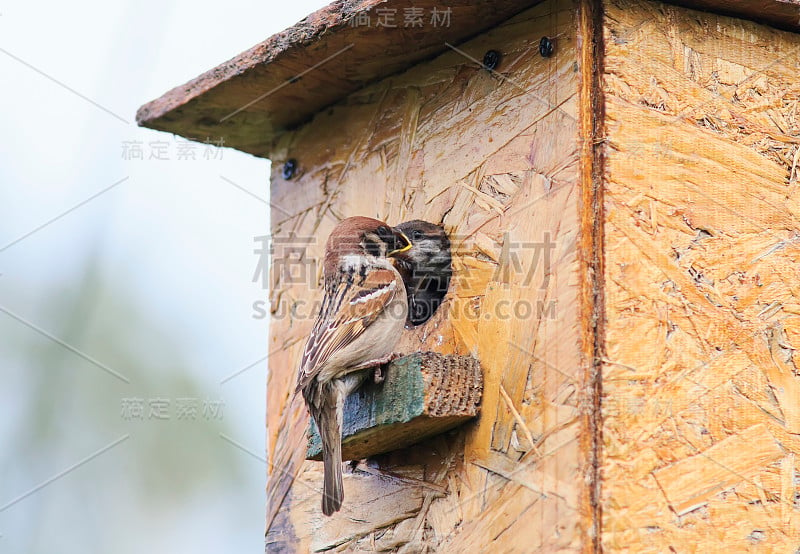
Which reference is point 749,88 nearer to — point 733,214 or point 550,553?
point 733,214

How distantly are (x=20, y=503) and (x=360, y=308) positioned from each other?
2985 mm

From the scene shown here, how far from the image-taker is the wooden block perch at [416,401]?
10.4 ft

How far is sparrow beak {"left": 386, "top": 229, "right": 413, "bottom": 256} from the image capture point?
12.1ft

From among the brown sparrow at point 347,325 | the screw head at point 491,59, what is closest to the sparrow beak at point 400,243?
the brown sparrow at point 347,325

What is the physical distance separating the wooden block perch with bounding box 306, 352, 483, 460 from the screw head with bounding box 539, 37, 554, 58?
3.24ft

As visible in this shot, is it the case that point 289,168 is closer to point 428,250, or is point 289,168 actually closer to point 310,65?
point 310,65

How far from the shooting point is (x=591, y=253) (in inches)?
122

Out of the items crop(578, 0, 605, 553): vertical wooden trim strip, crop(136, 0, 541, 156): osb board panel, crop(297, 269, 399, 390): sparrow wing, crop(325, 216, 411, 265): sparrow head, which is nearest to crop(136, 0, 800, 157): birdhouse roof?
crop(136, 0, 541, 156): osb board panel

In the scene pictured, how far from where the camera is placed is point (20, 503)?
5.66 metres

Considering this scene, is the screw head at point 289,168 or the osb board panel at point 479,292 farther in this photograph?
the screw head at point 289,168

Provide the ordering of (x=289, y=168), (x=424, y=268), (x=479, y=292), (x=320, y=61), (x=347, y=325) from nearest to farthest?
(x=479, y=292) < (x=347, y=325) < (x=424, y=268) < (x=320, y=61) < (x=289, y=168)

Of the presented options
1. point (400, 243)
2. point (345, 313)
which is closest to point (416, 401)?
point (345, 313)

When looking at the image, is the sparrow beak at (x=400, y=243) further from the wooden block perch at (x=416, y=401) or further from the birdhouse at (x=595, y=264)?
the wooden block perch at (x=416, y=401)

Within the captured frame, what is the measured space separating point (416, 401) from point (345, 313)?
23.3 inches
